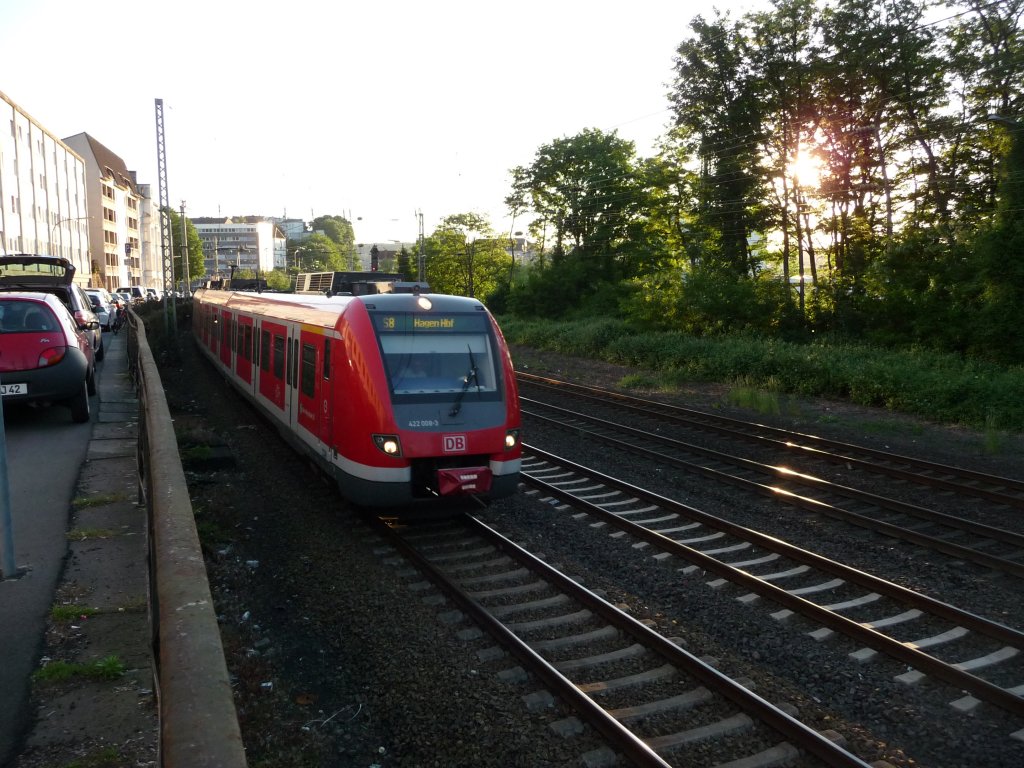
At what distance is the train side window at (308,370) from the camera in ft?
30.1

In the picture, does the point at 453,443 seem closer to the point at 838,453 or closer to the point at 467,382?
the point at 467,382

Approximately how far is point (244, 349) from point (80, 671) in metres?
11.1

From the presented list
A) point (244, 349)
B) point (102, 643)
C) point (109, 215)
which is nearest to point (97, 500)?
point (102, 643)

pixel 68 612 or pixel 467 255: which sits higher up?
pixel 467 255

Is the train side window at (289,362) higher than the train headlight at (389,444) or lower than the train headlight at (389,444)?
higher

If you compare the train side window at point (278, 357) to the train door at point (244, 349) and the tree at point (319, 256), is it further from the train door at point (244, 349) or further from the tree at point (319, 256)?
the tree at point (319, 256)

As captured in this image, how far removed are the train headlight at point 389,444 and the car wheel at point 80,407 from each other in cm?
539

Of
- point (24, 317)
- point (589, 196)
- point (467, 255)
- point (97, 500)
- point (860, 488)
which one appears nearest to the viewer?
point (97, 500)

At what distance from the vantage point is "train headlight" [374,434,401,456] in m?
7.39

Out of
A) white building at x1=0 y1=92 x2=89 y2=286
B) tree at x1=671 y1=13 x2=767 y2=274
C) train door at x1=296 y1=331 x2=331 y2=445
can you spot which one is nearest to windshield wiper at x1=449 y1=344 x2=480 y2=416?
train door at x1=296 y1=331 x2=331 y2=445

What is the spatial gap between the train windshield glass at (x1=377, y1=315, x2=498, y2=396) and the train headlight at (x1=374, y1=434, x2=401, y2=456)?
43 cm

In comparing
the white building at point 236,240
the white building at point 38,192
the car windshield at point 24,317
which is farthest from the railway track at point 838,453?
the white building at point 236,240

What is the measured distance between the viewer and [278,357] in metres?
11.4

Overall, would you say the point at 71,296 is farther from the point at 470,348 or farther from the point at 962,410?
the point at 962,410
